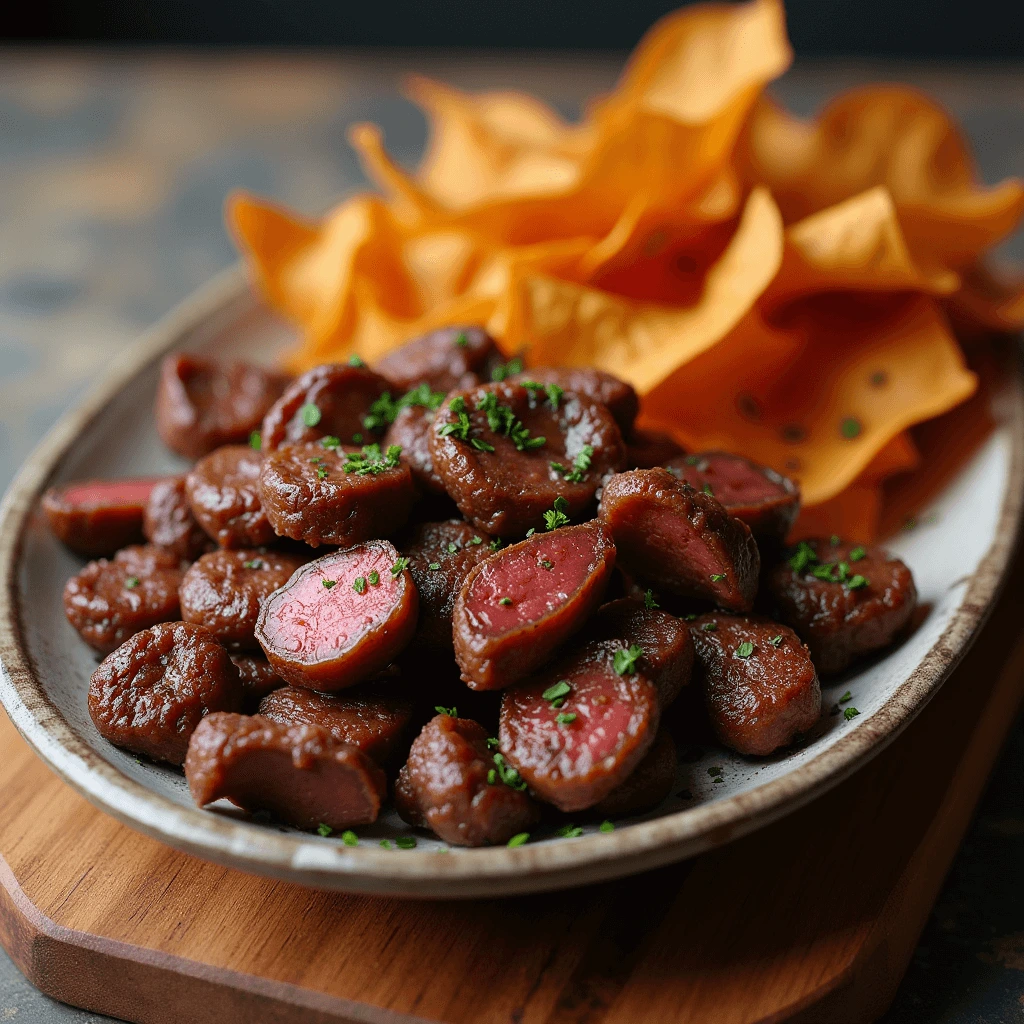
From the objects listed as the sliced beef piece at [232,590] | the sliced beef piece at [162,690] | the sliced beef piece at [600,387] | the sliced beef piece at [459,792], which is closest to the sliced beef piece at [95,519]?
the sliced beef piece at [232,590]

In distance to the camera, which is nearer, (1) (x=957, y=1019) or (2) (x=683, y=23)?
(1) (x=957, y=1019)

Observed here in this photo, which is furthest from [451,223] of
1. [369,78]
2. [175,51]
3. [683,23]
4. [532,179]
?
[175,51]

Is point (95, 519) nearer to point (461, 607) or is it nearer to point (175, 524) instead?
point (175, 524)

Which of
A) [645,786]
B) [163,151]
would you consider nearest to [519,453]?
[645,786]

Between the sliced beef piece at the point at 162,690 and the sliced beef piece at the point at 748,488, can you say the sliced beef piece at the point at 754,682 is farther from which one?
the sliced beef piece at the point at 162,690

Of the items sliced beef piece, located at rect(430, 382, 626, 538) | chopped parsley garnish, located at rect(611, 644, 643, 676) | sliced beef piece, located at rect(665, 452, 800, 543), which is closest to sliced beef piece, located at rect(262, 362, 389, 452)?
sliced beef piece, located at rect(430, 382, 626, 538)

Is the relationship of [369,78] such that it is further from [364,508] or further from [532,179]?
[364,508]
